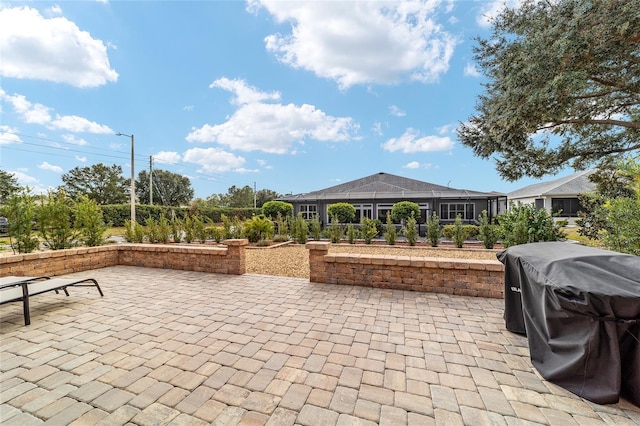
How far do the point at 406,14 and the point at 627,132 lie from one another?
6.67 m

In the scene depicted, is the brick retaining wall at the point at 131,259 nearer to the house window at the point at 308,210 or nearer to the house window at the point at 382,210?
the house window at the point at 308,210

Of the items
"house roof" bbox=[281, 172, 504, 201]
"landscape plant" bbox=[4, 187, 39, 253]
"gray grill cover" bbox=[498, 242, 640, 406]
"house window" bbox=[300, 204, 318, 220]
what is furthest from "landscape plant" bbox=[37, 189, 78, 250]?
"house window" bbox=[300, 204, 318, 220]

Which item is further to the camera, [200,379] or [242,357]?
[242,357]

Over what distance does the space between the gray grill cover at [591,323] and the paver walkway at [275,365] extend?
127mm

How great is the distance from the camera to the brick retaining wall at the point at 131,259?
15.2ft

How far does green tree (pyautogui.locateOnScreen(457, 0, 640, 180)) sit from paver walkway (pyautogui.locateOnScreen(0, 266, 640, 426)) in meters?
4.41

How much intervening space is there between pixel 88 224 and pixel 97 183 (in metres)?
30.9

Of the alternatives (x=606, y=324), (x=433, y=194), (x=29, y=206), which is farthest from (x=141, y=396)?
(x=433, y=194)

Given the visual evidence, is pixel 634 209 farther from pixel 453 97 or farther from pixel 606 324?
pixel 453 97

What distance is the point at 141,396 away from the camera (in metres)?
1.85

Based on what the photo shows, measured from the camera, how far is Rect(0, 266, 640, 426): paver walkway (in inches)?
66.5

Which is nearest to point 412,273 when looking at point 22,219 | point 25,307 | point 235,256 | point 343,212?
point 235,256

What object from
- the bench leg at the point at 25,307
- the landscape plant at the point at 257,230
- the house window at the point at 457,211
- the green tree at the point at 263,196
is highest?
the green tree at the point at 263,196

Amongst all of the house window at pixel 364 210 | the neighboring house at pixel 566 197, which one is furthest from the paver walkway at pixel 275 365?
the neighboring house at pixel 566 197
